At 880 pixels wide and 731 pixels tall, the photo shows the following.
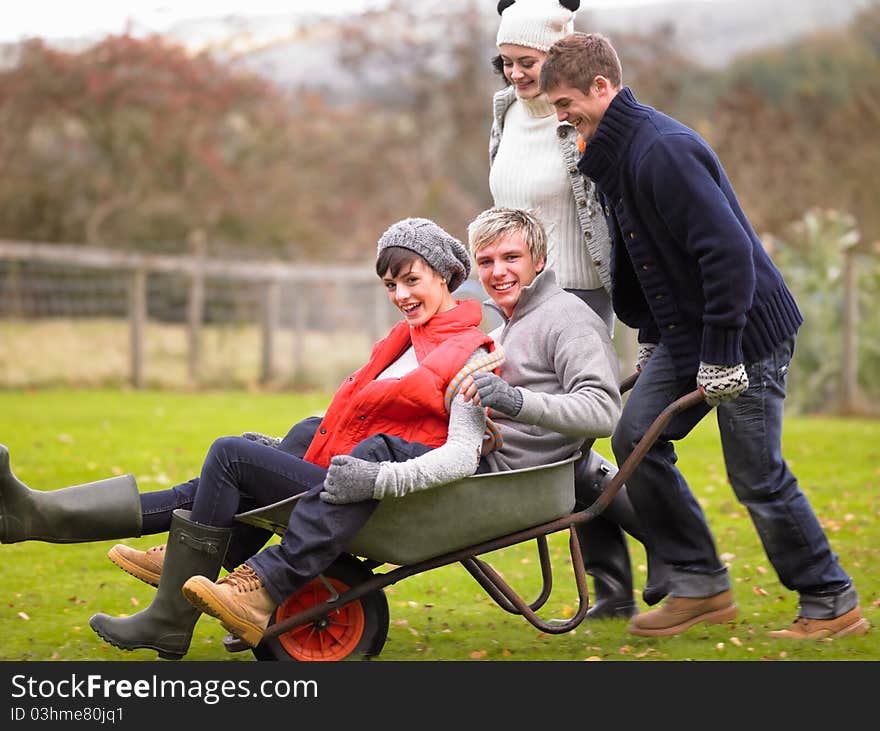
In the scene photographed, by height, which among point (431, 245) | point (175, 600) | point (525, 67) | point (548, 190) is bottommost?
point (175, 600)

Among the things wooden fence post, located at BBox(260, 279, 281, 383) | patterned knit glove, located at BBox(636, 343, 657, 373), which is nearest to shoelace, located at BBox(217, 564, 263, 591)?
patterned knit glove, located at BBox(636, 343, 657, 373)

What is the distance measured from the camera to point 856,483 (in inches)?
277

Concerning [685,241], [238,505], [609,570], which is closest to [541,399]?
[685,241]

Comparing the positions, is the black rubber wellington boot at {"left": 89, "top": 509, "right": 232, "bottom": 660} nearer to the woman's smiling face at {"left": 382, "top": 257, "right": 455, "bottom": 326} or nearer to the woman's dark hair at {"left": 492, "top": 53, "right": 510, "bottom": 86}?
the woman's smiling face at {"left": 382, "top": 257, "right": 455, "bottom": 326}

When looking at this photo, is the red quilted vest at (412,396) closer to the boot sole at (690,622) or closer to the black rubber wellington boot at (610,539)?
the black rubber wellington boot at (610,539)

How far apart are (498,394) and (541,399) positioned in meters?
0.13

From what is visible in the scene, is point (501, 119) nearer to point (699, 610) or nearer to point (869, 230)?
point (699, 610)

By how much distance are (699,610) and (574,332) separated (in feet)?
3.29

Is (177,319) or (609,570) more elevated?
(609,570)

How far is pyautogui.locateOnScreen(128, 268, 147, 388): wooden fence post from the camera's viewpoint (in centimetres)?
1202

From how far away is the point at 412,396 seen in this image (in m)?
3.40

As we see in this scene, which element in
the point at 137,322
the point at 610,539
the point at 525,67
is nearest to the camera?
the point at 525,67

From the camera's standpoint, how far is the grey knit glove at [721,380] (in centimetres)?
346

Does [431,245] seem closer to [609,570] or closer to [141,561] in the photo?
[141,561]
